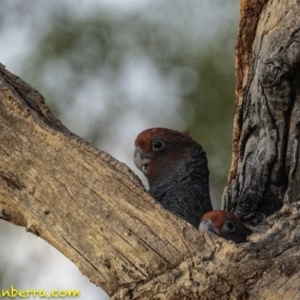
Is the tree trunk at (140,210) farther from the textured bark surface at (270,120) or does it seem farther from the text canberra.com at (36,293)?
the text canberra.com at (36,293)

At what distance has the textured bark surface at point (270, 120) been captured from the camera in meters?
3.58

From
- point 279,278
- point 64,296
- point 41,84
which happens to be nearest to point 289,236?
point 279,278

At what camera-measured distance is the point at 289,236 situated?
2.53 m

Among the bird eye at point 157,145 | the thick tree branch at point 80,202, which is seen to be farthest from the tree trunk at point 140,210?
the bird eye at point 157,145

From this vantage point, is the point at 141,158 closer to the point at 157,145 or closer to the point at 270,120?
the point at 157,145

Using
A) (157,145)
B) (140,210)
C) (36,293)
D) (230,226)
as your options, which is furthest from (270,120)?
(36,293)

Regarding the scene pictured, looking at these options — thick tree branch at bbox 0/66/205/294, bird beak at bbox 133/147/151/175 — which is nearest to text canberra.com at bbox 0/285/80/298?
bird beak at bbox 133/147/151/175

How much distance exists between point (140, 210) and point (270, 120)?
4.02ft

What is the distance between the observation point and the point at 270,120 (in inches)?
146

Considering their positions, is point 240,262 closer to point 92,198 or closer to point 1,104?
point 92,198

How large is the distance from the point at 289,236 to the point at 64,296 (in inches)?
96.4

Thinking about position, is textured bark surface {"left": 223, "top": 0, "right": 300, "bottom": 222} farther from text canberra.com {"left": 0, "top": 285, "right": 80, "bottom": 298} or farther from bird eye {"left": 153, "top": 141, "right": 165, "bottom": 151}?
text canberra.com {"left": 0, "top": 285, "right": 80, "bottom": 298}

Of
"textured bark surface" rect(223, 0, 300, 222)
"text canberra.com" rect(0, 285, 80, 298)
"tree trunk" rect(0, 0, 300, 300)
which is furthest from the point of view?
"text canberra.com" rect(0, 285, 80, 298)

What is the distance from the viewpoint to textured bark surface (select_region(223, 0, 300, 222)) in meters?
3.58
